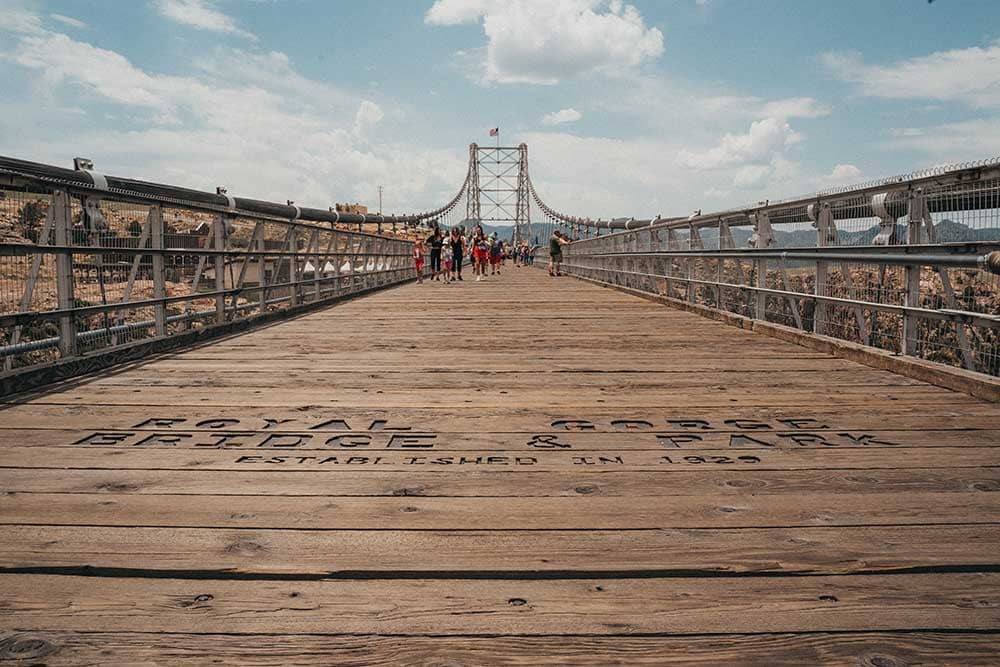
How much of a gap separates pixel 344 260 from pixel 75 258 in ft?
29.8

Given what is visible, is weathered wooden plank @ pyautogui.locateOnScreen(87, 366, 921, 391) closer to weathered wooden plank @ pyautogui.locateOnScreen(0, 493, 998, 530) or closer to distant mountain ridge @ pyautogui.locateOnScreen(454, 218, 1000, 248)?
distant mountain ridge @ pyautogui.locateOnScreen(454, 218, 1000, 248)

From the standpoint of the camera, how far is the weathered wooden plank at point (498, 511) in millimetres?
2330

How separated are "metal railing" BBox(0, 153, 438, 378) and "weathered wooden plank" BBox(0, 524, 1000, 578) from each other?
8.68 feet

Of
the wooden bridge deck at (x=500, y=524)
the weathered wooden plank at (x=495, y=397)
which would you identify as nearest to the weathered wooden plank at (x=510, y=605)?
the wooden bridge deck at (x=500, y=524)

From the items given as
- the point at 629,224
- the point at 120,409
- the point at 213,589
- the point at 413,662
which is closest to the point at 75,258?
the point at 120,409

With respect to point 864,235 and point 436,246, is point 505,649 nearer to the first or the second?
point 864,235

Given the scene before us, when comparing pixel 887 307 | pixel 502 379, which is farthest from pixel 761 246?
pixel 502 379

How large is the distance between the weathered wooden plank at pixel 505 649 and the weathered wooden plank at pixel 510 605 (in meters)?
0.04

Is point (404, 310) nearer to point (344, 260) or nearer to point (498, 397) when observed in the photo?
point (344, 260)

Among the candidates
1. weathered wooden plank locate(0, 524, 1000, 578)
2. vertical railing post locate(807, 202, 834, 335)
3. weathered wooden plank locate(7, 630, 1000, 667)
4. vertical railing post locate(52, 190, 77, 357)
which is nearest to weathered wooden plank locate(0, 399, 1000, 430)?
vertical railing post locate(52, 190, 77, 357)

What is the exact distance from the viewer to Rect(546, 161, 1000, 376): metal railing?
4.31 meters

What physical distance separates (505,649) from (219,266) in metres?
6.72

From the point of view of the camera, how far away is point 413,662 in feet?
5.10

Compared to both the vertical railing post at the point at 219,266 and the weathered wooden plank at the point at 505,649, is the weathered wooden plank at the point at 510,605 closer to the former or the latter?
the weathered wooden plank at the point at 505,649
